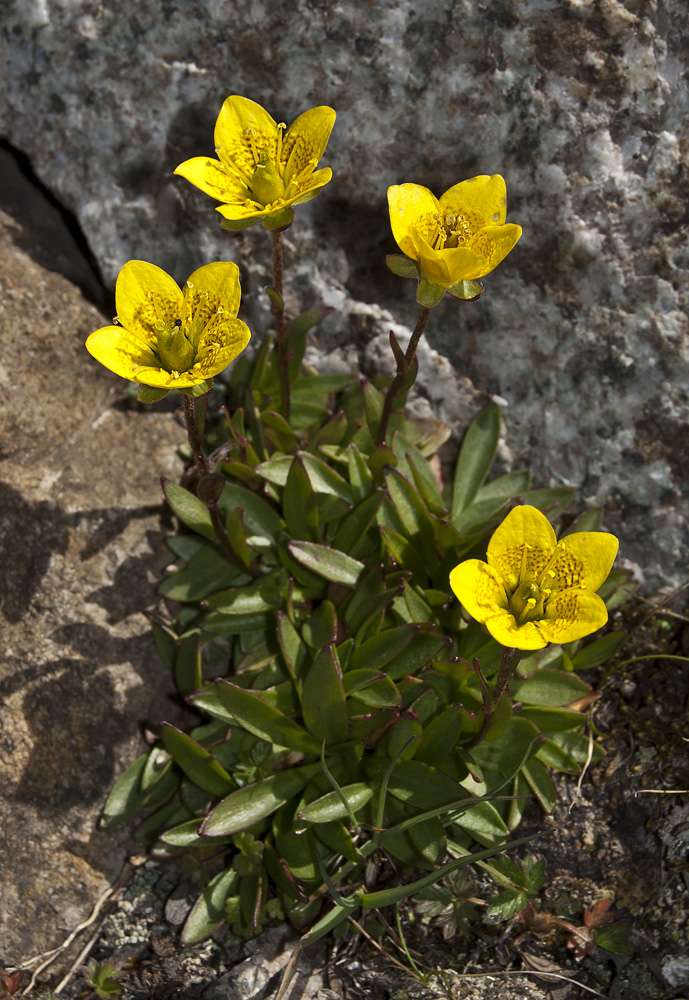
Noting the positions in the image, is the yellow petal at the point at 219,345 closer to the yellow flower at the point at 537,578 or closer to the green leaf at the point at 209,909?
the yellow flower at the point at 537,578

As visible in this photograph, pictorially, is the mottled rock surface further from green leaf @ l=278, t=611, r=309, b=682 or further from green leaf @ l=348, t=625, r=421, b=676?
green leaf @ l=348, t=625, r=421, b=676

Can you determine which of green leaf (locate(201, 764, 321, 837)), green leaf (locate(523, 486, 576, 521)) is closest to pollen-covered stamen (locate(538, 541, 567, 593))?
green leaf (locate(523, 486, 576, 521))

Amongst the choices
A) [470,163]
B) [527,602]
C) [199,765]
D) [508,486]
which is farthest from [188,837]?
[470,163]

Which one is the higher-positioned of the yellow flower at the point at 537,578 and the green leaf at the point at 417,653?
the yellow flower at the point at 537,578

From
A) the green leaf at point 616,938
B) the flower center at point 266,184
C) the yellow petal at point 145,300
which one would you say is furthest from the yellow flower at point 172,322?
the green leaf at point 616,938

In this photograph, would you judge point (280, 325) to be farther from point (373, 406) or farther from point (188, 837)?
point (188, 837)
